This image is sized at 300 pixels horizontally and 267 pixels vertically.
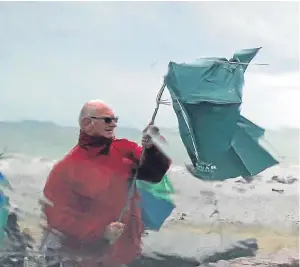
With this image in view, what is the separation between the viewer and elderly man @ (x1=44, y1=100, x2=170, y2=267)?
82.8 inches

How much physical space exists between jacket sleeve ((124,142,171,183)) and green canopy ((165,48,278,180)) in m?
0.09

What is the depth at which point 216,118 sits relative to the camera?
2.19 metres

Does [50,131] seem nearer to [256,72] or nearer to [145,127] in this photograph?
[145,127]

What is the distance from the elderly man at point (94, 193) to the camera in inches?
82.8

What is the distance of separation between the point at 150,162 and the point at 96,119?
218 millimetres

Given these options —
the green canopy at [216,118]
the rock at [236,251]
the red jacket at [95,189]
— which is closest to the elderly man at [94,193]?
the red jacket at [95,189]

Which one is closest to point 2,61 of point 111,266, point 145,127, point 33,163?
point 33,163

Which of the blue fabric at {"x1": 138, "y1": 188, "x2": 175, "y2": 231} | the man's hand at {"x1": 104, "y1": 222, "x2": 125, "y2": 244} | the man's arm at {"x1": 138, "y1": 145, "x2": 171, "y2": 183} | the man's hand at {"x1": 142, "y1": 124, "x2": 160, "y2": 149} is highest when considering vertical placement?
the man's hand at {"x1": 142, "y1": 124, "x2": 160, "y2": 149}

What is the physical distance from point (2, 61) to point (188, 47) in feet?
1.95

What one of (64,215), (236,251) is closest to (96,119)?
(64,215)

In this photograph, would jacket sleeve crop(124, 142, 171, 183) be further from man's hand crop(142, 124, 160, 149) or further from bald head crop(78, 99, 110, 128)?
bald head crop(78, 99, 110, 128)

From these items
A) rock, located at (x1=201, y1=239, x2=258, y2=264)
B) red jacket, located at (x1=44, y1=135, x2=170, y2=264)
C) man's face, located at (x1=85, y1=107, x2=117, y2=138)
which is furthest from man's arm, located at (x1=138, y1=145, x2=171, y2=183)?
rock, located at (x1=201, y1=239, x2=258, y2=264)

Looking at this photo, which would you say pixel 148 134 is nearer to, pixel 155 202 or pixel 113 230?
pixel 155 202

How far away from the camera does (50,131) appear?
7.01 ft
